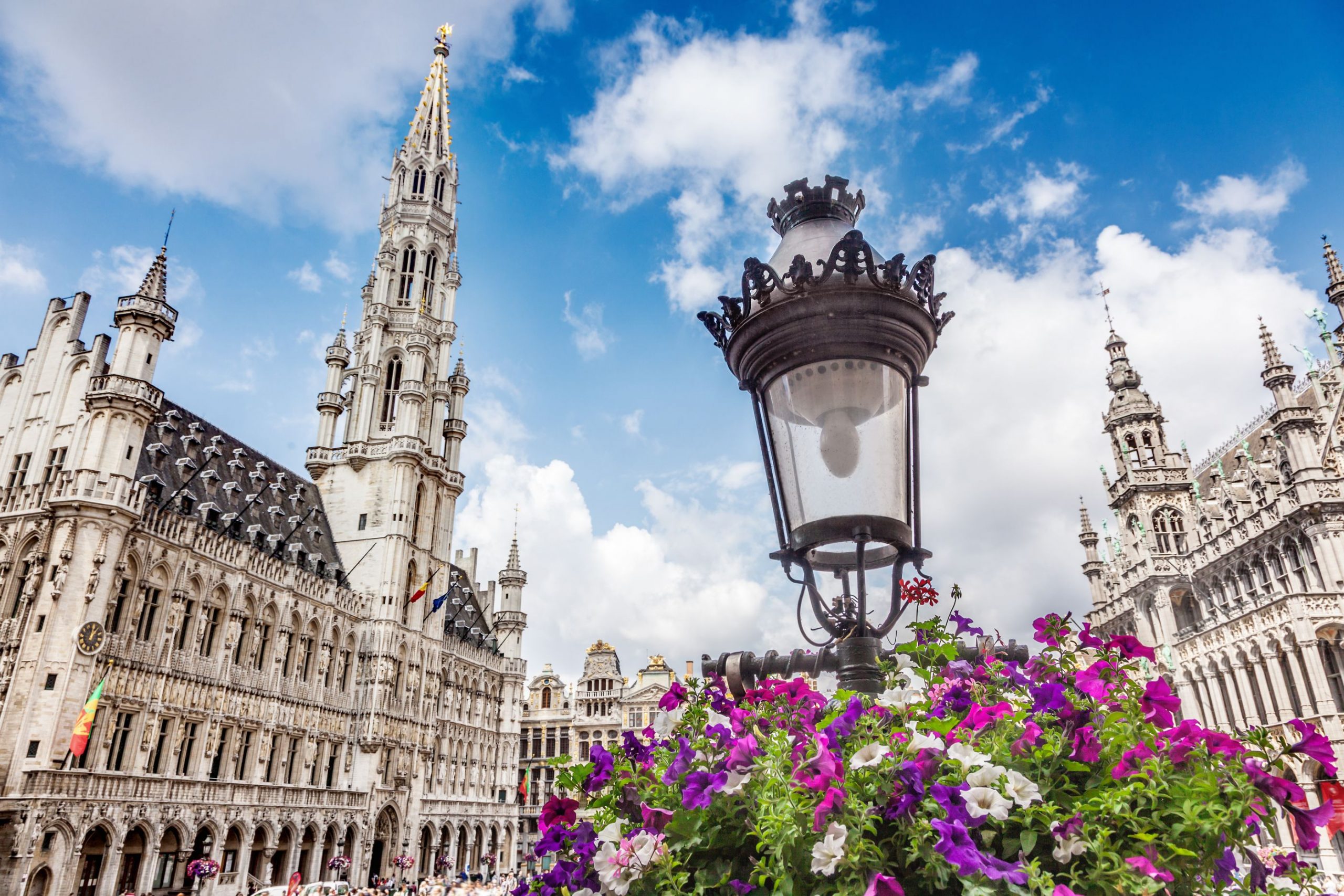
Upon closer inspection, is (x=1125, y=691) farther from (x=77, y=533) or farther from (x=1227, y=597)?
(x=1227, y=597)

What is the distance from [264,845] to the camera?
3269cm

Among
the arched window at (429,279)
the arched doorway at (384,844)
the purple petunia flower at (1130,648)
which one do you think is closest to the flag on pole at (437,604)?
the arched doorway at (384,844)

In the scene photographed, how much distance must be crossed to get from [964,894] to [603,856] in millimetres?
1003

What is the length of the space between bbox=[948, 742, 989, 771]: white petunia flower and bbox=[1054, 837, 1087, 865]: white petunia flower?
0.25 metres

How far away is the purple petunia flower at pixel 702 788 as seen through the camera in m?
2.27

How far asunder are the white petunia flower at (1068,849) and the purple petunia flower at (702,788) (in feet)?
2.86

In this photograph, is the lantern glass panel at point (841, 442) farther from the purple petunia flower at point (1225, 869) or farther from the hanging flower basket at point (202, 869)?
the hanging flower basket at point (202, 869)

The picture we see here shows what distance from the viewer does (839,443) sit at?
3961 mm

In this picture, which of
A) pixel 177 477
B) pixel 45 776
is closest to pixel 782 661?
pixel 45 776

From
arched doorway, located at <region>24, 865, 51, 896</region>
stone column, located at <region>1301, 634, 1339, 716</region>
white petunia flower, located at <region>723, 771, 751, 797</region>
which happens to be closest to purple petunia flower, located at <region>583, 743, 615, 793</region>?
white petunia flower, located at <region>723, 771, 751, 797</region>

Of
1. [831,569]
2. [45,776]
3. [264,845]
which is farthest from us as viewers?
[264,845]

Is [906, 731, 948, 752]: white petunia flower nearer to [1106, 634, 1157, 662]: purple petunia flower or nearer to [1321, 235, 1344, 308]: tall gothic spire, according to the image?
[1106, 634, 1157, 662]: purple petunia flower

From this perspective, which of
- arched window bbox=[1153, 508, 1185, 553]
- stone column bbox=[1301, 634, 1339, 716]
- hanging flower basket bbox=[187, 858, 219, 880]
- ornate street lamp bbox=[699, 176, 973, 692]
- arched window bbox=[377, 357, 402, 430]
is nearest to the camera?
ornate street lamp bbox=[699, 176, 973, 692]

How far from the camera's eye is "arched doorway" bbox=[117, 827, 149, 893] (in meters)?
26.8
